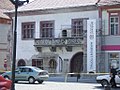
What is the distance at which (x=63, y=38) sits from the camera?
39.4 m

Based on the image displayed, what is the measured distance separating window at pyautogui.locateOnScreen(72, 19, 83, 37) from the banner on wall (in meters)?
1.98

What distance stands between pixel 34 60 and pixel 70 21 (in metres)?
6.27

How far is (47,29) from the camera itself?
138 feet

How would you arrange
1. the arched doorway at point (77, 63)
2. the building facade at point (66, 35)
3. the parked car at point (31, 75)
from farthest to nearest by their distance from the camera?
1. the arched doorway at point (77, 63)
2. the building facade at point (66, 35)
3. the parked car at point (31, 75)

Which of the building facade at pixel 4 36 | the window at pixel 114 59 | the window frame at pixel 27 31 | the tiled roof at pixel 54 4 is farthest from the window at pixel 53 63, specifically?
the building facade at pixel 4 36

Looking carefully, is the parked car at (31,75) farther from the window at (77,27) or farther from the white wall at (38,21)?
the white wall at (38,21)

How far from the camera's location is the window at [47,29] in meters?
41.6

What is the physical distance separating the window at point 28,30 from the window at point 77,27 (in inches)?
201

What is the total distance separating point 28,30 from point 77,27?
20.5ft

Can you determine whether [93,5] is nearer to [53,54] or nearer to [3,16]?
[53,54]

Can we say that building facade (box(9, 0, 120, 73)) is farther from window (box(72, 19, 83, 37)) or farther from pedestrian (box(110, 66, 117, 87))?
pedestrian (box(110, 66, 117, 87))

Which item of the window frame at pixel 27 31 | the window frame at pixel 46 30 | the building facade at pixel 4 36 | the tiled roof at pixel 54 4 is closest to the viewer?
the tiled roof at pixel 54 4

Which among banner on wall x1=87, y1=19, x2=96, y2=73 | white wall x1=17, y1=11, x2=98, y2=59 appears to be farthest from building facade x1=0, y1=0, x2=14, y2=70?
banner on wall x1=87, y1=19, x2=96, y2=73

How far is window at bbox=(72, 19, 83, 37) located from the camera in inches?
1569
